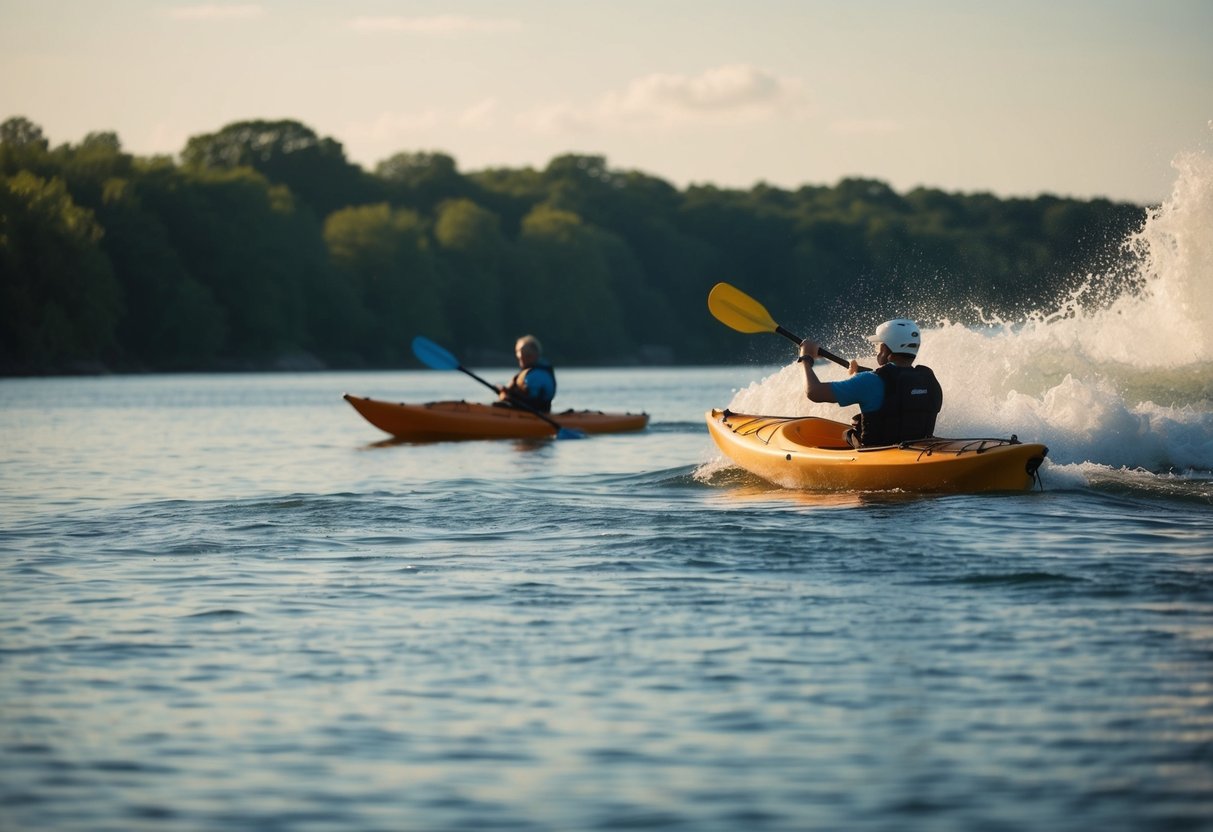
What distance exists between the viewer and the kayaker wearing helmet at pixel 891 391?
9.70 meters

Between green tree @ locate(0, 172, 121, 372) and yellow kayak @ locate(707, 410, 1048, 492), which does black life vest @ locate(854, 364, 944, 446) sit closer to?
yellow kayak @ locate(707, 410, 1048, 492)

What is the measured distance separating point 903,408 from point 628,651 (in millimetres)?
4742

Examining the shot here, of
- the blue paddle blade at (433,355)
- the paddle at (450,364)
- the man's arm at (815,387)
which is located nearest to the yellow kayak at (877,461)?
the man's arm at (815,387)

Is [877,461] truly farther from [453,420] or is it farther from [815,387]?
[453,420]

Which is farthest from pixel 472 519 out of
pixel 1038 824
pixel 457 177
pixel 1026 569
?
pixel 457 177

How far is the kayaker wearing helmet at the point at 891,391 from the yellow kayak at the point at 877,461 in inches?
6.5

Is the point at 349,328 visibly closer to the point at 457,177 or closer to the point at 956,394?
the point at 457,177

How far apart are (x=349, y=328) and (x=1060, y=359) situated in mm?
48034

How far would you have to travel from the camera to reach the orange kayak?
17.2m

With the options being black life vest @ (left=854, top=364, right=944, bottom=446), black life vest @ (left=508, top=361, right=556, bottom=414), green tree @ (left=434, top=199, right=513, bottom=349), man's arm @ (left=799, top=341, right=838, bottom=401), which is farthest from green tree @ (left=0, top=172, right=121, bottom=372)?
black life vest @ (left=854, top=364, right=944, bottom=446)

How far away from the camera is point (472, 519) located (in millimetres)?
Result: 9641

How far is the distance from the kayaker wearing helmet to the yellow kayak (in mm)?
166

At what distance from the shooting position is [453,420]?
1730 centimetres

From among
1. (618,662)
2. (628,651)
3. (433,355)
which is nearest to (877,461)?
(628,651)
